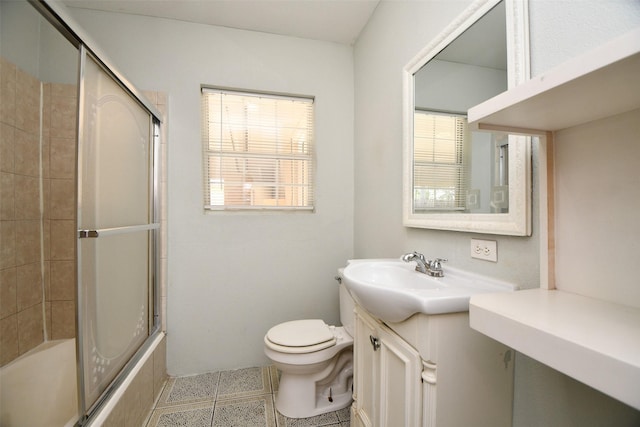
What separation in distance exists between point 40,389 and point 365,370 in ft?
5.40

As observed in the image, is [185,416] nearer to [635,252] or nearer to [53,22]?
[53,22]

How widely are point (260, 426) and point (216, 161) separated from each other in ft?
5.75

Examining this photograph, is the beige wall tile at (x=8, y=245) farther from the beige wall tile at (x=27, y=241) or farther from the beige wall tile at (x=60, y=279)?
the beige wall tile at (x=60, y=279)

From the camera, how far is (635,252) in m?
0.61

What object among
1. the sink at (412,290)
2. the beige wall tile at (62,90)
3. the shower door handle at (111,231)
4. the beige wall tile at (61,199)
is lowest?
the sink at (412,290)

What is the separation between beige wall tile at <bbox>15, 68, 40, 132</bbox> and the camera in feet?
5.16

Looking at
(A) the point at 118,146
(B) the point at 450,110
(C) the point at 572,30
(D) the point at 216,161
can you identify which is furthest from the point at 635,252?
(D) the point at 216,161

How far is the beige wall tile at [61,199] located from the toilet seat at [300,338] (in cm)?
157

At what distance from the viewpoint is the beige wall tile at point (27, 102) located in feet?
5.16

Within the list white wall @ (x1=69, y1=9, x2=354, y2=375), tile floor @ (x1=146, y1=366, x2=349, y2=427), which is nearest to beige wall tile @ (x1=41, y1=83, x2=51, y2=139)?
white wall @ (x1=69, y1=9, x2=354, y2=375)

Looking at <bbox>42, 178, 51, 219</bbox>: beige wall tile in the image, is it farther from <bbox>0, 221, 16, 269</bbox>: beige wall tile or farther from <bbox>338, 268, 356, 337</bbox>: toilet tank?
<bbox>338, 268, 356, 337</bbox>: toilet tank

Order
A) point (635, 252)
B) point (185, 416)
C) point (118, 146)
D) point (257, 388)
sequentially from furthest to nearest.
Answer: point (257, 388)
point (185, 416)
point (118, 146)
point (635, 252)

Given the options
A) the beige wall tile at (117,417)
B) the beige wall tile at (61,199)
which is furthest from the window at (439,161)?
the beige wall tile at (61,199)

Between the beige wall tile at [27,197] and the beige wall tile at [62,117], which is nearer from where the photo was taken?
the beige wall tile at [27,197]
